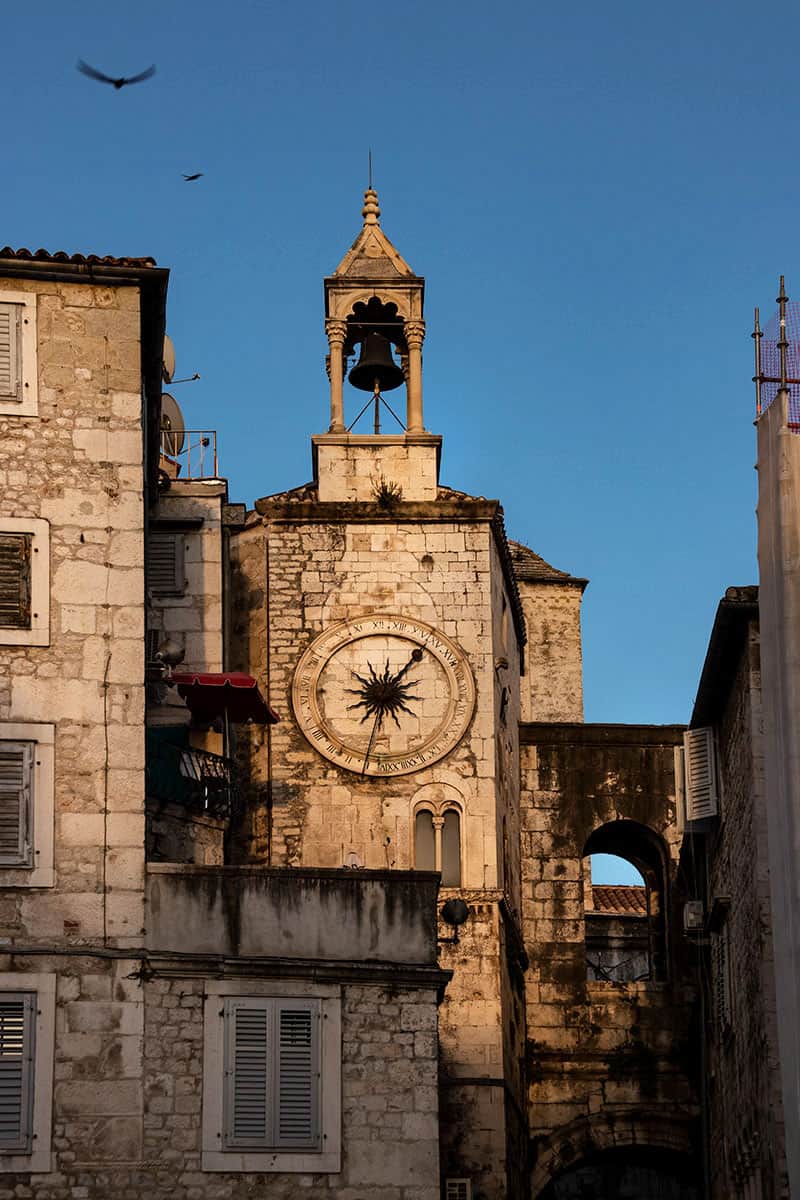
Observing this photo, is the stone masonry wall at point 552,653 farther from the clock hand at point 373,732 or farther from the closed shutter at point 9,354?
the closed shutter at point 9,354

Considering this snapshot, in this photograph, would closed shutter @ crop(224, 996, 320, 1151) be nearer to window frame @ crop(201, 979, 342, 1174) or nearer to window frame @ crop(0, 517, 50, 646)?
window frame @ crop(201, 979, 342, 1174)

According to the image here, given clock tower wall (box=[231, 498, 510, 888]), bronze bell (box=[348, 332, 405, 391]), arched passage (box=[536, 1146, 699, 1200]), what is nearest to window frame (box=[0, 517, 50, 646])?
clock tower wall (box=[231, 498, 510, 888])

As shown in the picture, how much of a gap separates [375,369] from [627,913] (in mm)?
20328

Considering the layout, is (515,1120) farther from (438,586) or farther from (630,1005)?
(438,586)

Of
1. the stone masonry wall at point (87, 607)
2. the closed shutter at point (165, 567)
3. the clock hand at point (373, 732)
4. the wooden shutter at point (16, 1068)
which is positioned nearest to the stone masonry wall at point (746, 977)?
the clock hand at point (373, 732)

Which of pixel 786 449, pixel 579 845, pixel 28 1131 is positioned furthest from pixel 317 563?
pixel 28 1131

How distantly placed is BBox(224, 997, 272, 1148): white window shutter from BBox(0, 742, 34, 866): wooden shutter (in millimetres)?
2813

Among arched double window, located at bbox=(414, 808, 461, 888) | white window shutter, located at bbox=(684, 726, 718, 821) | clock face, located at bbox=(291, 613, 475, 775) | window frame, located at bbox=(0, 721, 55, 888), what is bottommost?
window frame, located at bbox=(0, 721, 55, 888)

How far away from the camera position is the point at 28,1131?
28.7 m

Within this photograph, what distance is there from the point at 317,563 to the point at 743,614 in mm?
9118

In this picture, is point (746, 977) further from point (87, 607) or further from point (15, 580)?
point (15, 580)

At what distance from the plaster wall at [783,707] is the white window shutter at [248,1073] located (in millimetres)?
6077

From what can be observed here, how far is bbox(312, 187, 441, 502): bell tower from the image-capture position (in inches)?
1698

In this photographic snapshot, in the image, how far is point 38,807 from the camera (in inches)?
1171
